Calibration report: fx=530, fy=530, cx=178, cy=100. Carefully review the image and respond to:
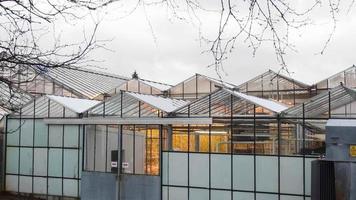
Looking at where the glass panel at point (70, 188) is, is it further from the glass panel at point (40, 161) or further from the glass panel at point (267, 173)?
the glass panel at point (267, 173)

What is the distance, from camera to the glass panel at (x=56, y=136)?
60.6 ft

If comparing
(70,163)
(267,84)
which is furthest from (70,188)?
(267,84)

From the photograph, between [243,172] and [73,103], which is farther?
[73,103]

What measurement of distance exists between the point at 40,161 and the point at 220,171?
7017mm


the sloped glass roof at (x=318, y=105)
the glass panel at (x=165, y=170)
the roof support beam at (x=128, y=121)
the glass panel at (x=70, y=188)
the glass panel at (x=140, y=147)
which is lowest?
the glass panel at (x=70, y=188)

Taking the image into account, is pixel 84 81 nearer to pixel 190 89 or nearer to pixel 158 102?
pixel 190 89

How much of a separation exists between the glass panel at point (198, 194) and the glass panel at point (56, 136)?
5.36 m

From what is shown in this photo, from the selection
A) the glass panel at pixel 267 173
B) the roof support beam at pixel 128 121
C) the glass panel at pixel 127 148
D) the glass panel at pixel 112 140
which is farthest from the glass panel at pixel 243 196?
the glass panel at pixel 112 140

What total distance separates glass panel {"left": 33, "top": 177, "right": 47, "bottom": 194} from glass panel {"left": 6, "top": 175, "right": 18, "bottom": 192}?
93cm

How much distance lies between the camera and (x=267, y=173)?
1464cm

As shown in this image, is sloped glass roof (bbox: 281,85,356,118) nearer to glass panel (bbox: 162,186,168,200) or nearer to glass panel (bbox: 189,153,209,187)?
glass panel (bbox: 189,153,209,187)

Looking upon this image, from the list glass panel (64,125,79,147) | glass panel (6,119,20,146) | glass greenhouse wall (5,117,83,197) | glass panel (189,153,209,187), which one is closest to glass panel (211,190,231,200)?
glass panel (189,153,209,187)

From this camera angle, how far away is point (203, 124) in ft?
51.1

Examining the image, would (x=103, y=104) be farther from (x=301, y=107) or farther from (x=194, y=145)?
(x=301, y=107)
